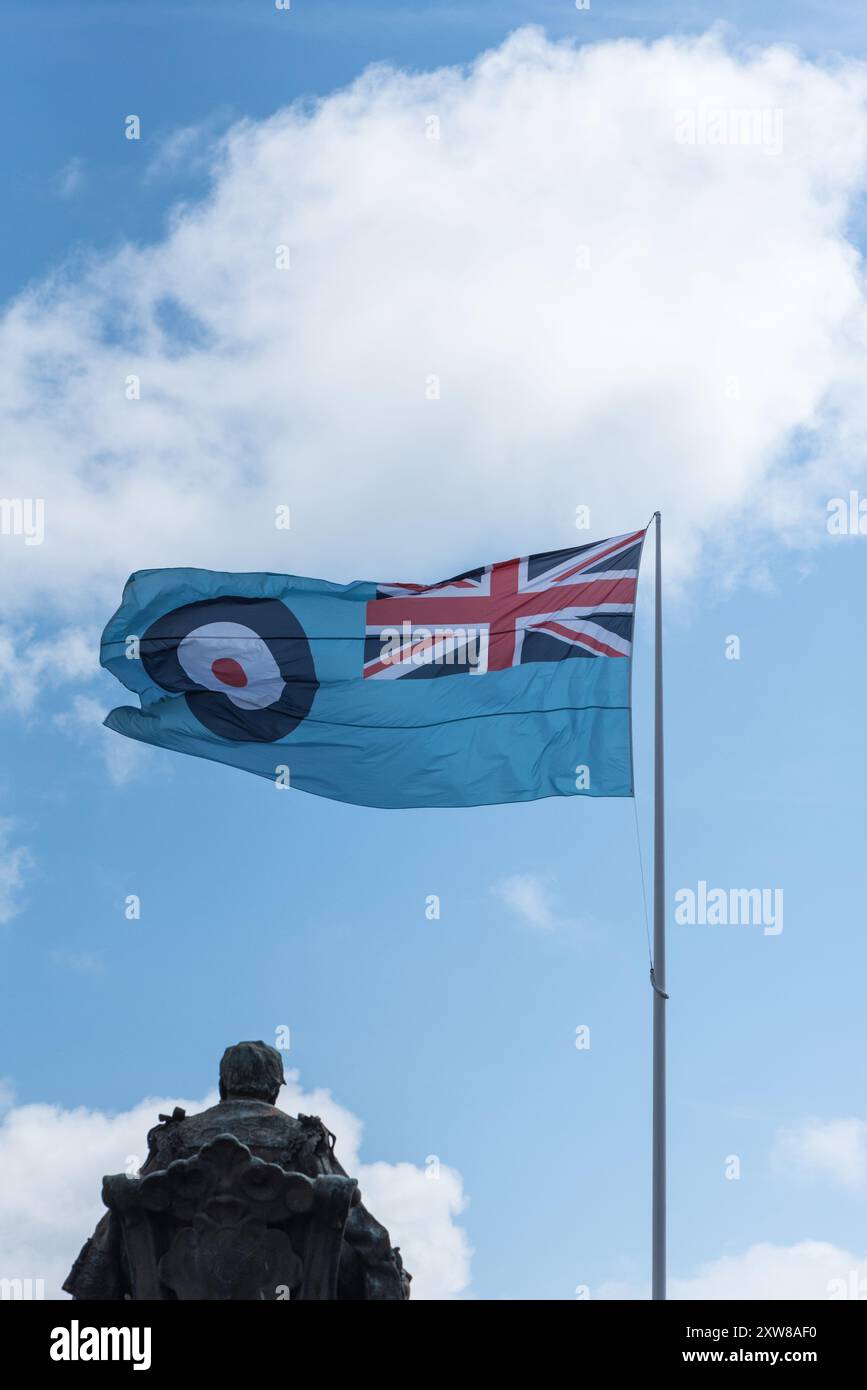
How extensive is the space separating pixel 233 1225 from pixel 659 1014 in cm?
532

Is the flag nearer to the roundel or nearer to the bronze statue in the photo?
the roundel

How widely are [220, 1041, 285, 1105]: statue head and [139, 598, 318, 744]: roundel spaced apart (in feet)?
17.0

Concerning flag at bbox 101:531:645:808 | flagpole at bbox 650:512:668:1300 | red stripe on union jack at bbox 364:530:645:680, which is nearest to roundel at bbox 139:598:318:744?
flag at bbox 101:531:645:808

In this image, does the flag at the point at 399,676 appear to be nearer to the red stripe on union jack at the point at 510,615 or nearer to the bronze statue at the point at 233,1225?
the red stripe on union jack at the point at 510,615

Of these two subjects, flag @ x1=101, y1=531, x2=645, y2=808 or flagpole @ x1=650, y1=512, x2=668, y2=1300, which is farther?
flag @ x1=101, y1=531, x2=645, y2=808

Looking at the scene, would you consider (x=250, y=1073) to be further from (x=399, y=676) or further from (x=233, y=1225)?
(x=399, y=676)

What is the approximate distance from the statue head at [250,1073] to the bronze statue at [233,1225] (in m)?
0.65

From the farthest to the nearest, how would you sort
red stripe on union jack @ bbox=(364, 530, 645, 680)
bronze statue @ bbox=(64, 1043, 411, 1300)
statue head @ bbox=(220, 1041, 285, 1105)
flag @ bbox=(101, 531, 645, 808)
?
red stripe on union jack @ bbox=(364, 530, 645, 680) < flag @ bbox=(101, 531, 645, 808) < statue head @ bbox=(220, 1041, 285, 1105) < bronze statue @ bbox=(64, 1043, 411, 1300)

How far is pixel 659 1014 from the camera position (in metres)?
20.2

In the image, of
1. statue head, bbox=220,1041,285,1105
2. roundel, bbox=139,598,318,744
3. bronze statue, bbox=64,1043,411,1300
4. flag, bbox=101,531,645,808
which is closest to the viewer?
bronze statue, bbox=64,1043,411,1300

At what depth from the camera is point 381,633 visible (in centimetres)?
2442

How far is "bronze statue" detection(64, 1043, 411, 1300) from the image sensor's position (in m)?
17.9
